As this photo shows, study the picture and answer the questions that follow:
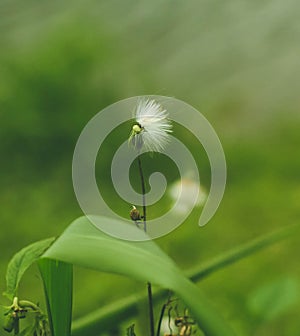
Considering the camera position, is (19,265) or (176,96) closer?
(19,265)

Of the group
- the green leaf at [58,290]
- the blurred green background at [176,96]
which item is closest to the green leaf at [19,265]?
the green leaf at [58,290]

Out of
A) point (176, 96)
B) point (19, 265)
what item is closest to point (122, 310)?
point (19, 265)

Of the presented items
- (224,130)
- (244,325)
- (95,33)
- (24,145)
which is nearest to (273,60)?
(224,130)

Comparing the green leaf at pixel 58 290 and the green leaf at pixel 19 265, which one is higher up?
the green leaf at pixel 19 265

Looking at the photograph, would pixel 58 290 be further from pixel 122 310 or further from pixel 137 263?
pixel 122 310

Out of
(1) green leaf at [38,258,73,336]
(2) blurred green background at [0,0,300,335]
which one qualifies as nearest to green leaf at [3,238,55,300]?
(1) green leaf at [38,258,73,336]

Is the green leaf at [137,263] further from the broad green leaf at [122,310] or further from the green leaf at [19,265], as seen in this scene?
the broad green leaf at [122,310]
